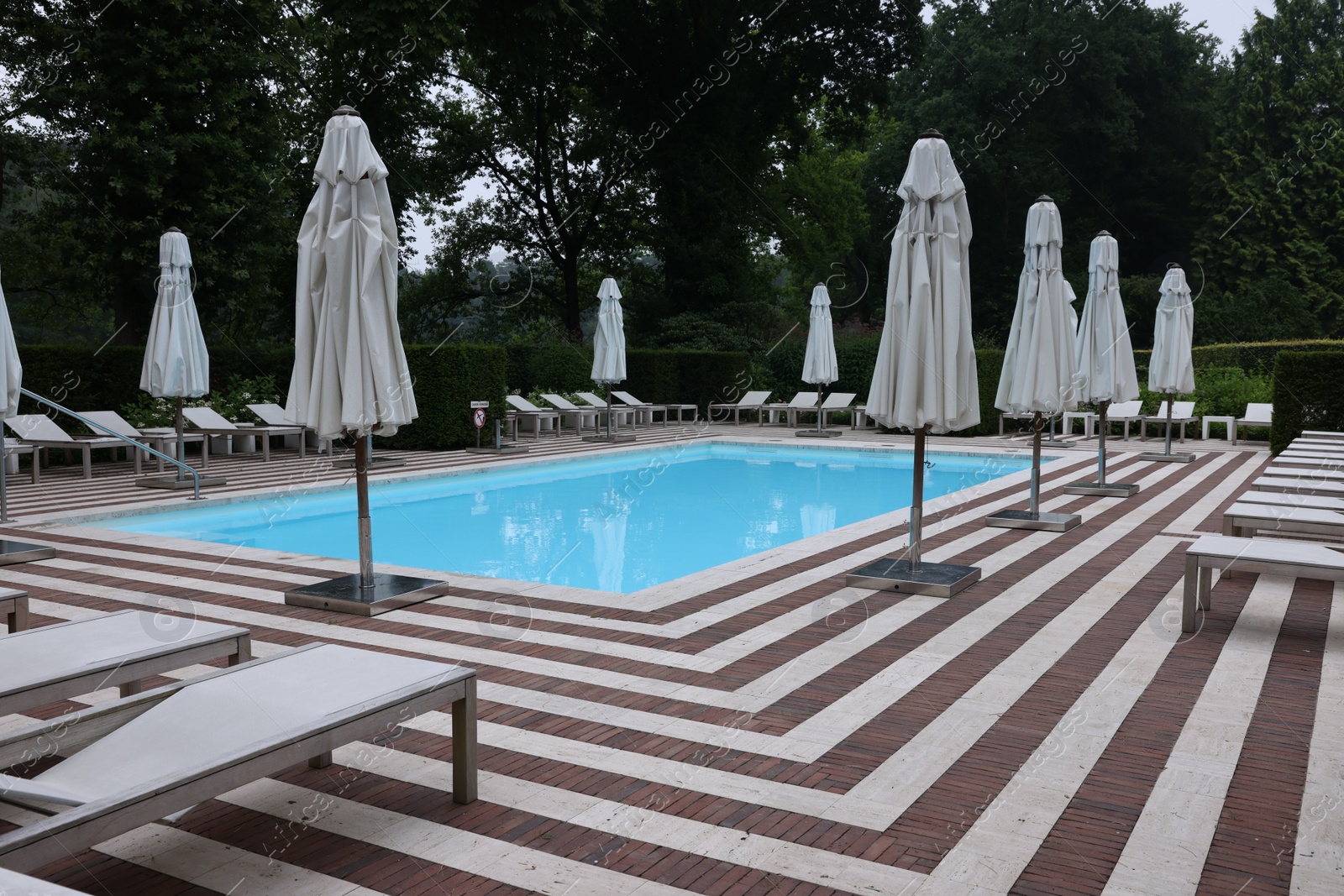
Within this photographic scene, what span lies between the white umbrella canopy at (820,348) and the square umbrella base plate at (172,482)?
11.2 m

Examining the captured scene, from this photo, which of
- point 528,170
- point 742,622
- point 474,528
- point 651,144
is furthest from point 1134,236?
point 742,622

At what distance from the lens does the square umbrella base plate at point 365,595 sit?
6035mm

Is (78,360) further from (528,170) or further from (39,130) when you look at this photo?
(528,170)

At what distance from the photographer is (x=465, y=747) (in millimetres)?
3387

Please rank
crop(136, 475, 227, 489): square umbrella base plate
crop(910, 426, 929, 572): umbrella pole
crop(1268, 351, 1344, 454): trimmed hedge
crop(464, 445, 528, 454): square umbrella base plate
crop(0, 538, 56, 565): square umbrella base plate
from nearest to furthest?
crop(910, 426, 929, 572): umbrella pole
crop(0, 538, 56, 565): square umbrella base plate
crop(136, 475, 227, 489): square umbrella base plate
crop(1268, 351, 1344, 454): trimmed hedge
crop(464, 445, 528, 454): square umbrella base plate

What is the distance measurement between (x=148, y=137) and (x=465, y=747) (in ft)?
57.8

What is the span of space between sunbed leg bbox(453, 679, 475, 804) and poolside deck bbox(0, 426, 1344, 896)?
6 centimetres

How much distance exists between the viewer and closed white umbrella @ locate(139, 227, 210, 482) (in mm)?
11477

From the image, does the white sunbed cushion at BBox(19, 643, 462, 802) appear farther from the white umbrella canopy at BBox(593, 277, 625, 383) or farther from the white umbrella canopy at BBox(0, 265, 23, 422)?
the white umbrella canopy at BBox(593, 277, 625, 383)

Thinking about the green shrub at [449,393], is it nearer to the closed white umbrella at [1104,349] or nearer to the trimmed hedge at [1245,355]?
the closed white umbrella at [1104,349]

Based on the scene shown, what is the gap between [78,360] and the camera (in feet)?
47.5

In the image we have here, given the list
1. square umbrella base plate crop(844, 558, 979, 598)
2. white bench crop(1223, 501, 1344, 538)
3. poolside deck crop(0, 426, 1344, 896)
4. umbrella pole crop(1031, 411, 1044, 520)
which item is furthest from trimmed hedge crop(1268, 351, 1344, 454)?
square umbrella base plate crop(844, 558, 979, 598)

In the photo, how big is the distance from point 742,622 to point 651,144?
75.6 ft

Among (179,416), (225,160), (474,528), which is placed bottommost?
(474,528)
